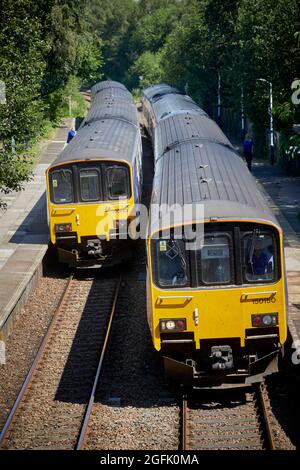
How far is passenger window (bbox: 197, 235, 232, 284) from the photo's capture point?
11.3m

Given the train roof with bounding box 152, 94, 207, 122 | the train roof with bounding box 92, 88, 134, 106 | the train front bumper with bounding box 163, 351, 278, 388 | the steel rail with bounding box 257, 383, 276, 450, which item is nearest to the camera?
the steel rail with bounding box 257, 383, 276, 450

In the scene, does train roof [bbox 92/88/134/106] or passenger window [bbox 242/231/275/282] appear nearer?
passenger window [bbox 242/231/275/282]

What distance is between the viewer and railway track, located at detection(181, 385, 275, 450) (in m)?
10.7

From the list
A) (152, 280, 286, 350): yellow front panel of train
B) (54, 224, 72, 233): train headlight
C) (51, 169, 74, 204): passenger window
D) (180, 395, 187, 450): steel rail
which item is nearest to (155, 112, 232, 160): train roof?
(51, 169, 74, 204): passenger window

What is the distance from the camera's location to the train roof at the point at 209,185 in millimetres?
11516

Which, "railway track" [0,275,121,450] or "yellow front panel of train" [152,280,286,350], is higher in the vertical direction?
"yellow front panel of train" [152,280,286,350]

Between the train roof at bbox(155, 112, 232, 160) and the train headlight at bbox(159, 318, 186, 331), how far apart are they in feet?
24.4

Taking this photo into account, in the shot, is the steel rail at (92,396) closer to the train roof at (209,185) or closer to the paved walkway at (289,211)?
the train roof at (209,185)

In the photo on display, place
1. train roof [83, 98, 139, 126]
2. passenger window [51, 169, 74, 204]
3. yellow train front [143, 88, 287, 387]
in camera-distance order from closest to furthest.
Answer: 1. yellow train front [143, 88, 287, 387]
2. passenger window [51, 169, 74, 204]
3. train roof [83, 98, 139, 126]

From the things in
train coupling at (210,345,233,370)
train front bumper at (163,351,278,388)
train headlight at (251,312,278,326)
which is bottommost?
train front bumper at (163,351,278,388)

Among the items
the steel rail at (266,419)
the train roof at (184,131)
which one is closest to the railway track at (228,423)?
the steel rail at (266,419)

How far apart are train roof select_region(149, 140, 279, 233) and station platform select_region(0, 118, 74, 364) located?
378cm

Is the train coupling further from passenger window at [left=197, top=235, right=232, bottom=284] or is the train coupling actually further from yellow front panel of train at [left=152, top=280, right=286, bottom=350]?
passenger window at [left=197, top=235, right=232, bottom=284]

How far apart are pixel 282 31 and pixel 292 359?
19855mm
